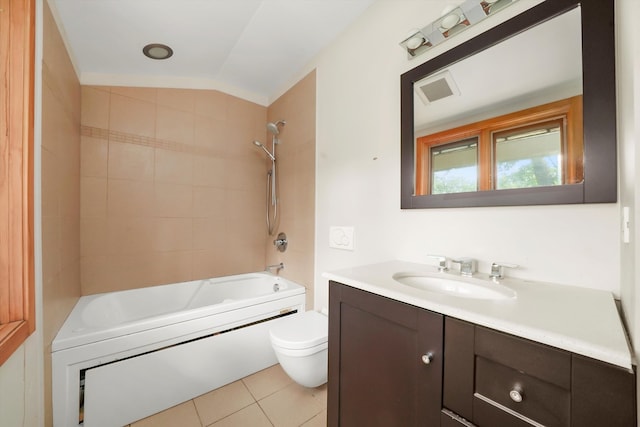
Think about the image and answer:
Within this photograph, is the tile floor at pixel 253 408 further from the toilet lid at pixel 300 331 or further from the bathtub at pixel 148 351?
the toilet lid at pixel 300 331

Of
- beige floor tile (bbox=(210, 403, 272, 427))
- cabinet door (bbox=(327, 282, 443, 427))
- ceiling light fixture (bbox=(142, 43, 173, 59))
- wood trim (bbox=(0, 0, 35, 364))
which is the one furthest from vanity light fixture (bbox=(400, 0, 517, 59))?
beige floor tile (bbox=(210, 403, 272, 427))

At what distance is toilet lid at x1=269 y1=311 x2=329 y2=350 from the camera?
1.37 metres

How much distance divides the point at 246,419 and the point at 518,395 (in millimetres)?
1392

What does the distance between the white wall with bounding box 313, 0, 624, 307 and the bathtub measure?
56 centimetres

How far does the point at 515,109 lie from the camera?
980mm

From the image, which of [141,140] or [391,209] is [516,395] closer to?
[391,209]

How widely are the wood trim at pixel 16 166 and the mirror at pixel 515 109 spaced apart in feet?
5.12

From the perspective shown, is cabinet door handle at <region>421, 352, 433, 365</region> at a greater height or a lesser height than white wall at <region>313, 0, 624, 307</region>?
lesser

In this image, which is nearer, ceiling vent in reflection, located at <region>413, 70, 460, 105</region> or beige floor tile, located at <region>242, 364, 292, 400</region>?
ceiling vent in reflection, located at <region>413, 70, 460, 105</region>

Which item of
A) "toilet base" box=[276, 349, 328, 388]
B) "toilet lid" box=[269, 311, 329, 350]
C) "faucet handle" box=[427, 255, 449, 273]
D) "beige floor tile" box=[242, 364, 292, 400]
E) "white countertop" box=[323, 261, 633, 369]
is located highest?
"faucet handle" box=[427, 255, 449, 273]

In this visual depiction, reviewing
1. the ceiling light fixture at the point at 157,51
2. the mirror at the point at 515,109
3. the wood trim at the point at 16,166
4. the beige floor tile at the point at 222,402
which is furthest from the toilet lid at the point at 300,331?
the ceiling light fixture at the point at 157,51

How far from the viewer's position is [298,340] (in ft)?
4.51

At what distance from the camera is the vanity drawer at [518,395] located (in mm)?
502

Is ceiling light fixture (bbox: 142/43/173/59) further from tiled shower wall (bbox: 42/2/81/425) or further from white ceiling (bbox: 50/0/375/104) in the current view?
tiled shower wall (bbox: 42/2/81/425)
